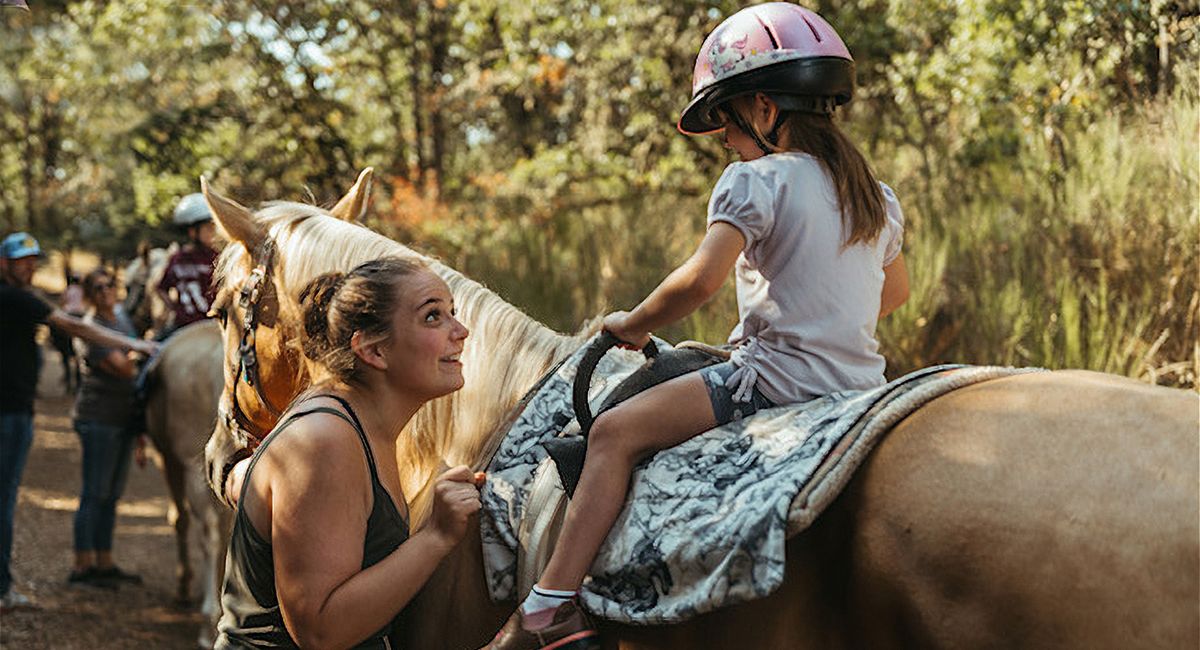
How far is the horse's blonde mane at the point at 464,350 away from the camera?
2.79m

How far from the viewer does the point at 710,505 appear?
6.91ft

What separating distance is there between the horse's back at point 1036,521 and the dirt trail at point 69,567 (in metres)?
5.57

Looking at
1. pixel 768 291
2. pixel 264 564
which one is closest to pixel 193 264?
pixel 264 564

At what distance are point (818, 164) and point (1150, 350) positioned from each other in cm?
283

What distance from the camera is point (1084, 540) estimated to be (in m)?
1.69

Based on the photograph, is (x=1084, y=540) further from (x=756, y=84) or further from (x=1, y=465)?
(x=1, y=465)

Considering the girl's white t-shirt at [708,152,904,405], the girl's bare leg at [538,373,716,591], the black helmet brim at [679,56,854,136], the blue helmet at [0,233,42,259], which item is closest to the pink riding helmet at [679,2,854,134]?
the black helmet brim at [679,56,854,136]

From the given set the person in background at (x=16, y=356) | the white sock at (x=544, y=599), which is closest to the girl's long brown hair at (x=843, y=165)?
the white sock at (x=544, y=599)

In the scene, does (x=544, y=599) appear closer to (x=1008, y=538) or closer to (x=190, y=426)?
(x=1008, y=538)

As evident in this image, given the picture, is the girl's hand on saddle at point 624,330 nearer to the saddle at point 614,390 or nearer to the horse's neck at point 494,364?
the saddle at point 614,390

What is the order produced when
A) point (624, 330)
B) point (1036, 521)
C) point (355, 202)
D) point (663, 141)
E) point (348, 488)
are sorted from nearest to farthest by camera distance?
1. point (1036, 521)
2. point (348, 488)
3. point (624, 330)
4. point (355, 202)
5. point (663, 141)

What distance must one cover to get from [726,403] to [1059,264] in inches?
142

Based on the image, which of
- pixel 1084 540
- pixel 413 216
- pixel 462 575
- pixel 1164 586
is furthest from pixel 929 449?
pixel 413 216

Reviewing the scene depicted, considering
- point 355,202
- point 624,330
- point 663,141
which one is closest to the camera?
point 624,330
